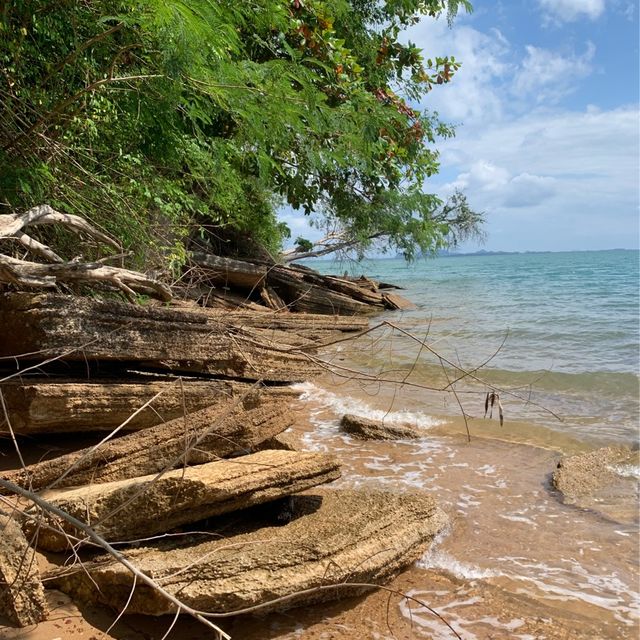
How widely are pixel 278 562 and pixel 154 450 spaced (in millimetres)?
1202

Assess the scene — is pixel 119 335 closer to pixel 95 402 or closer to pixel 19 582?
pixel 95 402

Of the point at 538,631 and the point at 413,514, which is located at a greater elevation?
the point at 413,514

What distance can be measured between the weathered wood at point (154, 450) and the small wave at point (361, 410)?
8.22 ft

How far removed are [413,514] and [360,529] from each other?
50cm

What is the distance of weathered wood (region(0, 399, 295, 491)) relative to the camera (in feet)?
10.8

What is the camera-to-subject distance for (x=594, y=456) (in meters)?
5.20

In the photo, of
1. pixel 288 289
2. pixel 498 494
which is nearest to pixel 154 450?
pixel 498 494

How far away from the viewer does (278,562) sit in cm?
263

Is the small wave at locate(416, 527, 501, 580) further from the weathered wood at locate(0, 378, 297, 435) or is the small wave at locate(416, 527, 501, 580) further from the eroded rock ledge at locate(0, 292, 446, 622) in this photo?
the weathered wood at locate(0, 378, 297, 435)

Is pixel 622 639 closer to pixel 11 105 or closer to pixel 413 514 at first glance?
pixel 413 514

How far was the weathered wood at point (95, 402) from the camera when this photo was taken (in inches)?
134

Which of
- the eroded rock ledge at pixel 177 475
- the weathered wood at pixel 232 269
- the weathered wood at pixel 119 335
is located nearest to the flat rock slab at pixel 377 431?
the eroded rock ledge at pixel 177 475

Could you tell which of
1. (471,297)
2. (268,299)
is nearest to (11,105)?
(268,299)

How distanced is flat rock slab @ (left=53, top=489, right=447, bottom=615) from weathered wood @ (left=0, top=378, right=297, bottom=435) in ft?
2.84
